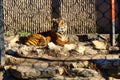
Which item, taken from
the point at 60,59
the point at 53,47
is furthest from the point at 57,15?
the point at 60,59

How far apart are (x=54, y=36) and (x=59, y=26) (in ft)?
0.37

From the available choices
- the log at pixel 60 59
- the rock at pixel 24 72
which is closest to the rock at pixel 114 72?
the log at pixel 60 59

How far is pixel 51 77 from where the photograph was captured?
11.9 ft

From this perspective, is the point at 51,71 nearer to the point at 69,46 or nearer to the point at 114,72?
the point at 114,72

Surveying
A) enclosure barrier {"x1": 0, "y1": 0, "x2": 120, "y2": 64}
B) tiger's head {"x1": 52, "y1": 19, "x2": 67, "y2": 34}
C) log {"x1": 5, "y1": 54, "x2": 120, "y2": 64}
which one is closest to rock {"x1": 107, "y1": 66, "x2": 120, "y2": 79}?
log {"x1": 5, "y1": 54, "x2": 120, "y2": 64}

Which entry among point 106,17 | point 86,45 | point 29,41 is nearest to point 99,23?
point 106,17

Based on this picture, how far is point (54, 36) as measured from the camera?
469 cm

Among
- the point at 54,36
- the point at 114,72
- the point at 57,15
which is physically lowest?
the point at 114,72

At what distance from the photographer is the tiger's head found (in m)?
4.67

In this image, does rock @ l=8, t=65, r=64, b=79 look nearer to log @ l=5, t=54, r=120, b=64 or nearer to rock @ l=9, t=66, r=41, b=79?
rock @ l=9, t=66, r=41, b=79

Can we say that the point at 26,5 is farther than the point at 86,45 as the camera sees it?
Yes

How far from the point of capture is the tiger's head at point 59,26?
4.67 m

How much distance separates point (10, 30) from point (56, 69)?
1.59 metres

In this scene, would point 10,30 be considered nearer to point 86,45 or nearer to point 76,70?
point 86,45
